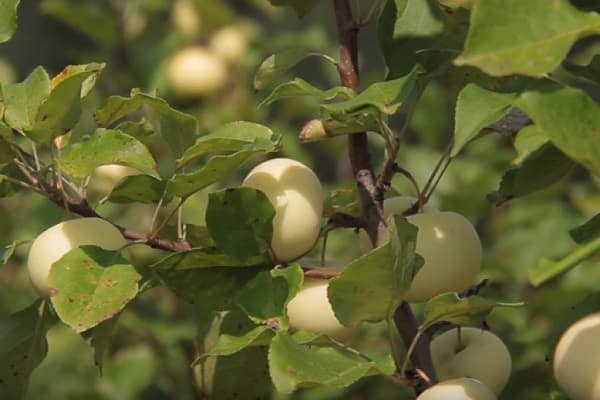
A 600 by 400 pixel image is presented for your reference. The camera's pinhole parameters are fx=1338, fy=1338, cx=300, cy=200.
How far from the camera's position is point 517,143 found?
2.49 ft

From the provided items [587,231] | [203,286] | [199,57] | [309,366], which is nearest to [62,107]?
[203,286]

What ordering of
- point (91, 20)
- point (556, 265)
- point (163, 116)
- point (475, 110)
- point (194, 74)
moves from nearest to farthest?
point (556, 265) → point (475, 110) → point (163, 116) → point (91, 20) → point (194, 74)

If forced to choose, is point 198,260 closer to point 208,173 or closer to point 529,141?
point 208,173

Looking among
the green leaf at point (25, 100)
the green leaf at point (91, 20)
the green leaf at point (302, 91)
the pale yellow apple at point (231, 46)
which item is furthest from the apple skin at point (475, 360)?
the pale yellow apple at point (231, 46)

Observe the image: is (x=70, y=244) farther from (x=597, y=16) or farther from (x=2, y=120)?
(x=597, y=16)

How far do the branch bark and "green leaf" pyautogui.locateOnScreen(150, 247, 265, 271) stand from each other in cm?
9

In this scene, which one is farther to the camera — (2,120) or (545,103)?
(2,120)

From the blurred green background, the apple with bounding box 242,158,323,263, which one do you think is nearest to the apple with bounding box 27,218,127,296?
the apple with bounding box 242,158,323,263

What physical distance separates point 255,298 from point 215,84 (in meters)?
1.56

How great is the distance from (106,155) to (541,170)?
0.96 feet

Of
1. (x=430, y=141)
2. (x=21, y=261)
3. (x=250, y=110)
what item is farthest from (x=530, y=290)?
(x=21, y=261)

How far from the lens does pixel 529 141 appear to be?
75 centimetres

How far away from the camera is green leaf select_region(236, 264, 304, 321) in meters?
0.87

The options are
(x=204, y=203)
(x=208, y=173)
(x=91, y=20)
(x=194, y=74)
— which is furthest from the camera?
(x=194, y=74)
